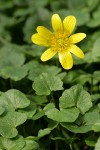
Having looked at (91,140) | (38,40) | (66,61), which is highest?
(38,40)

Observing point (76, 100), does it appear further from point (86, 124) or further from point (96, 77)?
point (96, 77)

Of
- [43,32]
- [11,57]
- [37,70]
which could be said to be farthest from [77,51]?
[11,57]

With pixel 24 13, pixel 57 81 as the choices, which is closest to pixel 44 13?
pixel 24 13

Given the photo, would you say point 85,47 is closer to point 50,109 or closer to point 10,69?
point 10,69

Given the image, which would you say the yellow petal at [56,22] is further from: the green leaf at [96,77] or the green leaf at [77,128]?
the green leaf at [77,128]

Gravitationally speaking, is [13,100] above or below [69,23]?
below

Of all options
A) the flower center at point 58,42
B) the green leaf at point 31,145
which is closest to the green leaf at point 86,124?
the green leaf at point 31,145
